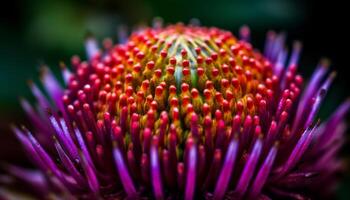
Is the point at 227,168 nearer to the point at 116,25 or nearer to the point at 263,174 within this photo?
the point at 263,174

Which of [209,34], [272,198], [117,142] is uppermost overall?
[209,34]

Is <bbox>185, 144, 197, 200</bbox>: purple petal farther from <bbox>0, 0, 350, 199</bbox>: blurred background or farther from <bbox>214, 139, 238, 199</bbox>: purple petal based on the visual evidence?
<bbox>0, 0, 350, 199</bbox>: blurred background

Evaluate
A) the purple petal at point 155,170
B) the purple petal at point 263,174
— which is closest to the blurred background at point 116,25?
the purple petal at point 263,174

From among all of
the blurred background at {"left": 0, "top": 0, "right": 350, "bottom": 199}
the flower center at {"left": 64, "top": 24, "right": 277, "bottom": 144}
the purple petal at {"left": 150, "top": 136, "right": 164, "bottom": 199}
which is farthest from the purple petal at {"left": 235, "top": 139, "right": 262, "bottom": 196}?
the blurred background at {"left": 0, "top": 0, "right": 350, "bottom": 199}

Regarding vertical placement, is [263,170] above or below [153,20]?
below

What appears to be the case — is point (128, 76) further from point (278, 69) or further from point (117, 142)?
point (278, 69)

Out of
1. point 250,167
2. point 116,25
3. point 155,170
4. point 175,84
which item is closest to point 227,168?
point 250,167

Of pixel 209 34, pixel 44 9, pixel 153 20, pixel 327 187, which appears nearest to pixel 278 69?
pixel 209 34
